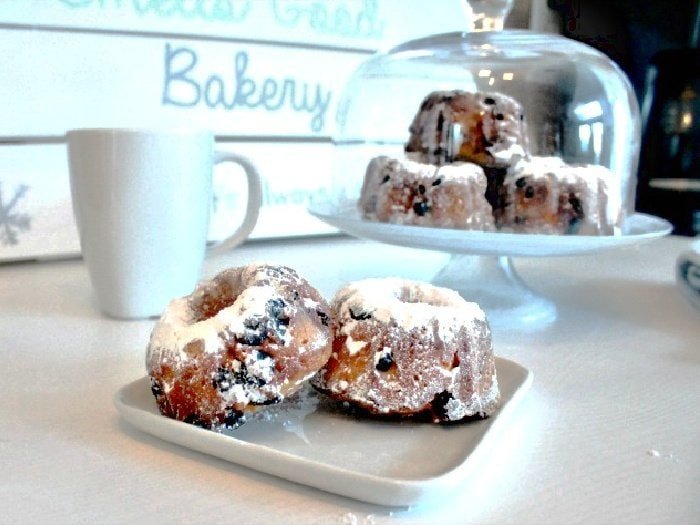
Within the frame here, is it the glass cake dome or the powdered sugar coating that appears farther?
the glass cake dome

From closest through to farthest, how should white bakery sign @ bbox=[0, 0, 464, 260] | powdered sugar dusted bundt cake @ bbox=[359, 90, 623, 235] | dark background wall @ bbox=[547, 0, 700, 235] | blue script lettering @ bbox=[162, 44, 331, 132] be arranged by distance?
powdered sugar dusted bundt cake @ bbox=[359, 90, 623, 235] < white bakery sign @ bbox=[0, 0, 464, 260] < blue script lettering @ bbox=[162, 44, 331, 132] < dark background wall @ bbox=[547, 0, 700, 235]

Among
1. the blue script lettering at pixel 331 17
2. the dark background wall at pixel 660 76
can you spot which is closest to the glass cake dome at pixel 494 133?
the blue script lettering at pixel 331 17

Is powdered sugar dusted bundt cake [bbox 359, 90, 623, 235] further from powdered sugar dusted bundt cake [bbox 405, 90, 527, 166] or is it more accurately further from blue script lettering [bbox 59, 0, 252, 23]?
blue script lettering [bbox 59, 0, 252, 23]

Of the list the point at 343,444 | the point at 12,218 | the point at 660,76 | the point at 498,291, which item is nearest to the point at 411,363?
the point at 343,444

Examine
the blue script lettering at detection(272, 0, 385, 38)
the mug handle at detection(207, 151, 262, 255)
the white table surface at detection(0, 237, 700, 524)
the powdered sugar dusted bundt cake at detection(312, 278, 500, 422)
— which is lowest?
the white table surface at detection(0, 237, 700, 524)

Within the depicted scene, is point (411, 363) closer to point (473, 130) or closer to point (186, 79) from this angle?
point (473, 130)

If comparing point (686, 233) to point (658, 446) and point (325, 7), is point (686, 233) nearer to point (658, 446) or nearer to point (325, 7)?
point (325, 7)

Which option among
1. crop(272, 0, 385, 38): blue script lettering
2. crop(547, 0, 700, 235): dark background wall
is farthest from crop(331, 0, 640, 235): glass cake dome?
crop(547, 0, 700, 235): dark background wall
